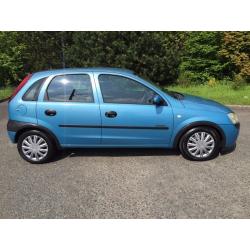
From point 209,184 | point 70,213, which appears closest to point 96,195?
point 70,213

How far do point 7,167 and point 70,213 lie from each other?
6.33 feet

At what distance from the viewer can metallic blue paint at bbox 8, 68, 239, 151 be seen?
15.7 ft

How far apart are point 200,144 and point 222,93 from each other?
6845 millimetres

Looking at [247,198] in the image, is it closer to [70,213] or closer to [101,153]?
[70,213]

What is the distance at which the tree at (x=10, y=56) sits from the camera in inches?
551

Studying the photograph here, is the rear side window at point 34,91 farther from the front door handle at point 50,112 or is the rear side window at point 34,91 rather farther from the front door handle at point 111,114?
the front door handle at point 111,114

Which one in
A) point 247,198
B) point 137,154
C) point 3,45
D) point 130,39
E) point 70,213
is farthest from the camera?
point 3,45

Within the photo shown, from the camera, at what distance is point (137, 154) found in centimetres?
534

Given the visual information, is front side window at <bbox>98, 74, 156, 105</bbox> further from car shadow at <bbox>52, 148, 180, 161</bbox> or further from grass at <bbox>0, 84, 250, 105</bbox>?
grass at <bbox>0, 84, 250, 105</bbox>

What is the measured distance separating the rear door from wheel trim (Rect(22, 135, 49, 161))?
29 cm

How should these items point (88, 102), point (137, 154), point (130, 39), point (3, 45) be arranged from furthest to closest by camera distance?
1. point (3, 45)
2. point (130, 39)
3. point (137, 154)
4. point (88, 102)

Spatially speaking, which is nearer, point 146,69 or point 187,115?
point 187,115

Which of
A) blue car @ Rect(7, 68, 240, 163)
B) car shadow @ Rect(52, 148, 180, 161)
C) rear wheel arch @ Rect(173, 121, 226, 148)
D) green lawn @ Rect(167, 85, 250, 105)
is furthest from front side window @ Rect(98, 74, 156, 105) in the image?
green lawn @ Rect(167, 85, 250, 105)

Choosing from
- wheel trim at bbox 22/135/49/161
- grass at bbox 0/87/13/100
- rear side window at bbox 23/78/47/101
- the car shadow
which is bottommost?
the car shadow
